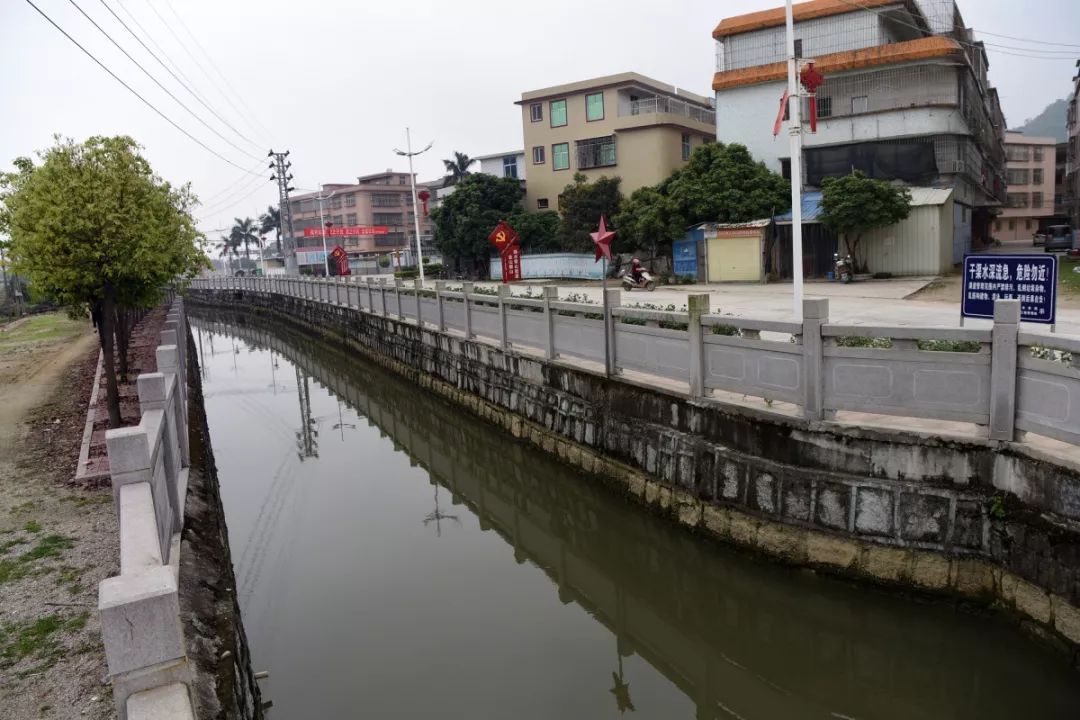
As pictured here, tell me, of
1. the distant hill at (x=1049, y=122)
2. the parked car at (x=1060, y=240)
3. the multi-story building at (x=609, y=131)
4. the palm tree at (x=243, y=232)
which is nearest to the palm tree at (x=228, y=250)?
the palm tree at (x=243, y=232)

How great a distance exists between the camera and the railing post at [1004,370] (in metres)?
5.49

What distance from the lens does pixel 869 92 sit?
84.9ft

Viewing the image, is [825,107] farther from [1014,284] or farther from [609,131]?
[1014,284]

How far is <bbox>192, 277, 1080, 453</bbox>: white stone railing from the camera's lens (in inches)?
214

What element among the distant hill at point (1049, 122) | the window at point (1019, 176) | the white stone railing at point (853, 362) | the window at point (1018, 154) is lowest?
the white stone railing at point (853, 362)

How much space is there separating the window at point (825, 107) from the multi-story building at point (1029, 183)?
37.2 meters

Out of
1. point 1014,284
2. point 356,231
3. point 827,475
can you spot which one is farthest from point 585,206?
point 356,231

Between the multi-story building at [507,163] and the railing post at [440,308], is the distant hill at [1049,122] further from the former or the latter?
the railing post at [440,308]

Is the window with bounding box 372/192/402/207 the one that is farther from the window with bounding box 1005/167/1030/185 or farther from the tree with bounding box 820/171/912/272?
the window with bounding box 1005/167/1030/185

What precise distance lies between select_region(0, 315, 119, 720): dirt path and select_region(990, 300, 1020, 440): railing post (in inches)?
249

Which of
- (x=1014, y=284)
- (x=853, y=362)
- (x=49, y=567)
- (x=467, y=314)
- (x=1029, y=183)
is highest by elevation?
(x=1029, y=183)

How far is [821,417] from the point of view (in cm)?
657

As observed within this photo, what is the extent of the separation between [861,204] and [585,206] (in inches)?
570

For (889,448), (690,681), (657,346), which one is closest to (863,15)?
(657,346)
